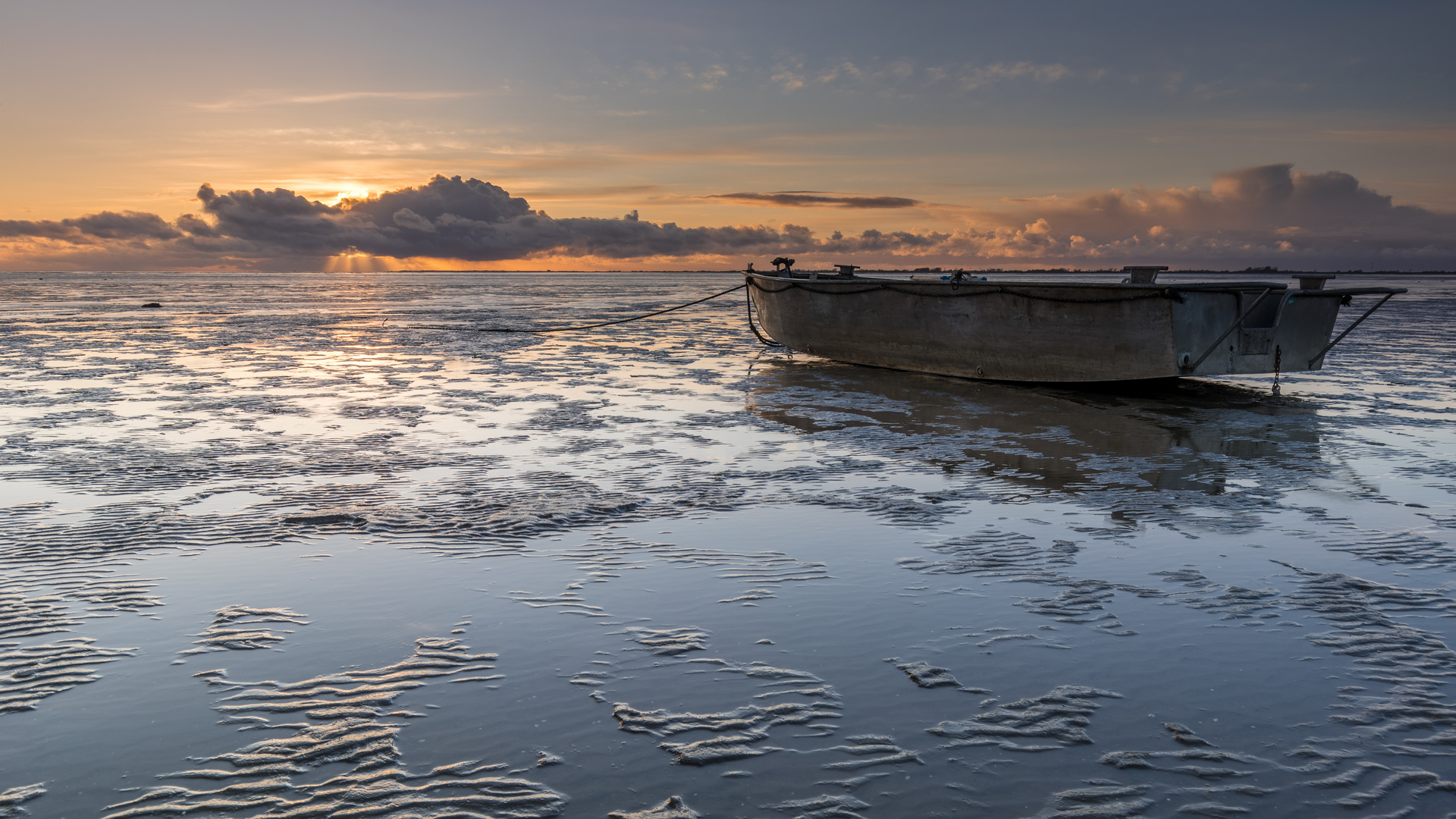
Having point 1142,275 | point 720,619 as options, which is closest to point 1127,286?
point 1142,275

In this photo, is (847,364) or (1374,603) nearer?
(1374,603)

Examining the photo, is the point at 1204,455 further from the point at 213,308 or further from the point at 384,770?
the point at 213,308

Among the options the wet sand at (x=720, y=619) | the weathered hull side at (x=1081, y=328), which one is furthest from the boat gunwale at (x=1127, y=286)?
the wet sand at (x=720, y=619)

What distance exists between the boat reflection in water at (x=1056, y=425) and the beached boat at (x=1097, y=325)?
0.44 m

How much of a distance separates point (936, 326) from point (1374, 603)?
10.7m

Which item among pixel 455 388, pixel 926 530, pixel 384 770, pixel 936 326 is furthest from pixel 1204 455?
pixel 455 388

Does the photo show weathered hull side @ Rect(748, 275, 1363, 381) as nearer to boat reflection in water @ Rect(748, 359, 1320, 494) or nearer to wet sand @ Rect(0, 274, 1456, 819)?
boat reflection in water @ Rect(748, 359, 1320, 494)

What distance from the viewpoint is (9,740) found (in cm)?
329

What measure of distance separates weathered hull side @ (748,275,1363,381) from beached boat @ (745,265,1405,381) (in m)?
0.02

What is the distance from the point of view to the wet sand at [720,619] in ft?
10.0

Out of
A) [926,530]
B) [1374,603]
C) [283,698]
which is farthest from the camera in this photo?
[926,530]

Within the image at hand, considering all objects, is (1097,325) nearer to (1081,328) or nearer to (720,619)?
(1081,328)

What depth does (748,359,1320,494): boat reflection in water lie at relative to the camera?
8242 mm

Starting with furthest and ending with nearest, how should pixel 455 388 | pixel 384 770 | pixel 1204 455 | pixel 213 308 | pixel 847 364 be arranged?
pixel 213 308 → pixel 847 364 → pixel 455 388 → pixel 1204 455 → pixel 384 770
